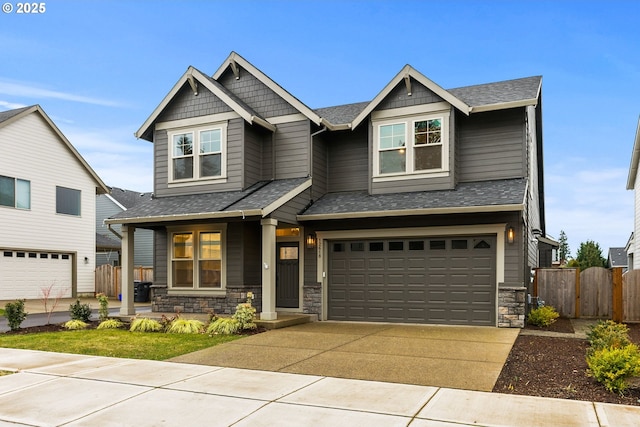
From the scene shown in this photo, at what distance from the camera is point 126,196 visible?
3484 cm

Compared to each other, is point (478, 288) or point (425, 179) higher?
point (425, 179)

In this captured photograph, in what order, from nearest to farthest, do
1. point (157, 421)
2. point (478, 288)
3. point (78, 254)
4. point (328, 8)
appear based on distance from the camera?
point (157, 421)
point (478, 288)
point (328, 8)
point (78, 254)

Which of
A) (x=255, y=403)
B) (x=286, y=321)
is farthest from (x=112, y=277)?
(x=255, y=403)

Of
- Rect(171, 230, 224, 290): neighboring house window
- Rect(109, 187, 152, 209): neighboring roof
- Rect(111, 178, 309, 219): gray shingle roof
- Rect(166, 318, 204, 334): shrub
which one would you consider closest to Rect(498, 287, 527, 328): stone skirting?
Rect(111, 178, 309, 219): gray shingle roof

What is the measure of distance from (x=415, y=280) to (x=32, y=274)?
16924mm

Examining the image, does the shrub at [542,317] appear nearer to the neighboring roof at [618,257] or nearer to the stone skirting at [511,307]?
the stone skirting at [511,307]

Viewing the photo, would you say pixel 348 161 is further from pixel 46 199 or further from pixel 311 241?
pixel 46 199

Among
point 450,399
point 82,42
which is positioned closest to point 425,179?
point 450,399

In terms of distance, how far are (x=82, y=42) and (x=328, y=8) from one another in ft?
31.6

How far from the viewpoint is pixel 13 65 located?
20156mm

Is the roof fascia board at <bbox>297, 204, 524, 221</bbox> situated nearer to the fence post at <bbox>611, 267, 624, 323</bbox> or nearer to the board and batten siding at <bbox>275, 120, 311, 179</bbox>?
the board and batten siding at <bbox>275, 120, 311, 179</bbox>

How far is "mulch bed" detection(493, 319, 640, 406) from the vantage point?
619cm

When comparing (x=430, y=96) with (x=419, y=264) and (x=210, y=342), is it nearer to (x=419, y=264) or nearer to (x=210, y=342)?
(x=419, y=264)

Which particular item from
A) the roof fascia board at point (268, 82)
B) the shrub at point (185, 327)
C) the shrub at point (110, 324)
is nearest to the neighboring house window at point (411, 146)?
the roof fascia board at point (268, 82)
